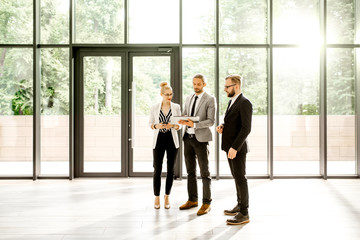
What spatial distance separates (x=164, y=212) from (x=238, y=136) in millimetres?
1361

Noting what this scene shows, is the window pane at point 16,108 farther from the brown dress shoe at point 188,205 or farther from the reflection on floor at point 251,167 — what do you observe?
the brown dress shoe at point 188,205

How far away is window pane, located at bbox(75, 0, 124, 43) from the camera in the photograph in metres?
6.68

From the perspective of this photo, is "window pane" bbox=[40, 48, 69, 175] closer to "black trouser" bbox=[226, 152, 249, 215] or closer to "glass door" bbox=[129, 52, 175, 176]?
"glass door" bbox=[129, 52, 175, 176]

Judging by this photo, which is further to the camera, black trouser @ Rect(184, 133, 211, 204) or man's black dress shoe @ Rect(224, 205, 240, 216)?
black trouser @ Rect(184, 133, 211, 204)

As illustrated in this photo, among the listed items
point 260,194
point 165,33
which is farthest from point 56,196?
point 165,33

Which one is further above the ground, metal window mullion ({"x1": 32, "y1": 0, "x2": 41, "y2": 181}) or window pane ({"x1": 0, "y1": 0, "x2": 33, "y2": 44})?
window pane ({"x1": 0, "y1": 0, "x2": 33, "y2": 44})

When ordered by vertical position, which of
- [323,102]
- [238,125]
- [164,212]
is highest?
[323,102]

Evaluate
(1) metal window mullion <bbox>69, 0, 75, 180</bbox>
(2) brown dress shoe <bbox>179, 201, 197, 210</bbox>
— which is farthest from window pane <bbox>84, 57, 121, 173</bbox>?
(2) brown dress shoe <bbox>179, 201, 197, 210</bbox>

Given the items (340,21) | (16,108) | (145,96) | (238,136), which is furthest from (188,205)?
(340,21)

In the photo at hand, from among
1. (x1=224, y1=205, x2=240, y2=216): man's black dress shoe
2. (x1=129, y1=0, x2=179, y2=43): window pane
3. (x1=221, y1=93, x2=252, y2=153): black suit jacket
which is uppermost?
(x1=129, y1=0, x2=179, y2=43): window pane

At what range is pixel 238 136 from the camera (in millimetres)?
3730

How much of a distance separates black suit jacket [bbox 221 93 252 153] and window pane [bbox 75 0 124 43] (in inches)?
142

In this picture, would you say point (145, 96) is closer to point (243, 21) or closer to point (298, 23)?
point (243, 21)

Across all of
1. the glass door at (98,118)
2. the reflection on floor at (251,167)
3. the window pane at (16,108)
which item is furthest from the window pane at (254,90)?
the window pane at (16,108)
